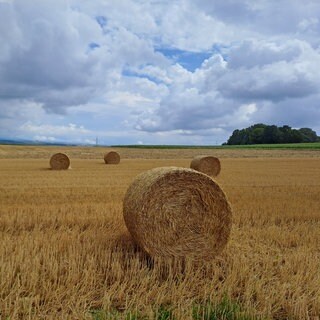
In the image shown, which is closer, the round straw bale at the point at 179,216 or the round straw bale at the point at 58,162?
the round straw bale at the point at 179,216

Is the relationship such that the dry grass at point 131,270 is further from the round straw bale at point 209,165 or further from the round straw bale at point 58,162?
the round straw bale at point 58,162

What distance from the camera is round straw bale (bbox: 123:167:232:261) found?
5531mm

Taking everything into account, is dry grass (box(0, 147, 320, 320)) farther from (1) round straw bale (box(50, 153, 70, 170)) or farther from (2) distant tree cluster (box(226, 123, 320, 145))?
(2) distant tree cluster (box(226, 123, 320, 145))

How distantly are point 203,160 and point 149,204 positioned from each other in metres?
13.8

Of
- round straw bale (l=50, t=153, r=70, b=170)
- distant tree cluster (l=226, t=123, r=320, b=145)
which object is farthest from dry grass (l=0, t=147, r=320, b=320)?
distant tree cluster (l=226, t=123, r=320, b=145)

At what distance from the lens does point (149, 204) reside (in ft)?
18.6

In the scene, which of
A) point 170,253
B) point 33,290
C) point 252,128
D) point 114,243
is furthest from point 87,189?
point 252,128

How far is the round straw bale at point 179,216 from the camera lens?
553 centimetres

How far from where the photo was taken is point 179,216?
18.8ft

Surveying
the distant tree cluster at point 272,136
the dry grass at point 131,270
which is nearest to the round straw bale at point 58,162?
the dry grass at point 131,270

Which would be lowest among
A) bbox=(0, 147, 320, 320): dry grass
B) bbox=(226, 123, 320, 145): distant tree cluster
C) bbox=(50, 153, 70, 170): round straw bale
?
bbox=(0, 147, 320, 320): dry grass

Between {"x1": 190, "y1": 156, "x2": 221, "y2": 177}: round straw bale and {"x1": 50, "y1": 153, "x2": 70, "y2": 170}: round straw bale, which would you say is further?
{"x1": 50, "y1": 153, "x2": 70, "y2": 170}: round straw bale

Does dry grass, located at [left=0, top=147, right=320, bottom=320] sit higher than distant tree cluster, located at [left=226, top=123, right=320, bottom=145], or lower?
lower

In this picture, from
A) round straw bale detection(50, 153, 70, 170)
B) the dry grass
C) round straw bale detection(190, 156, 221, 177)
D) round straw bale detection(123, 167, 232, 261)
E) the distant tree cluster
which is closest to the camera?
the dry grass
